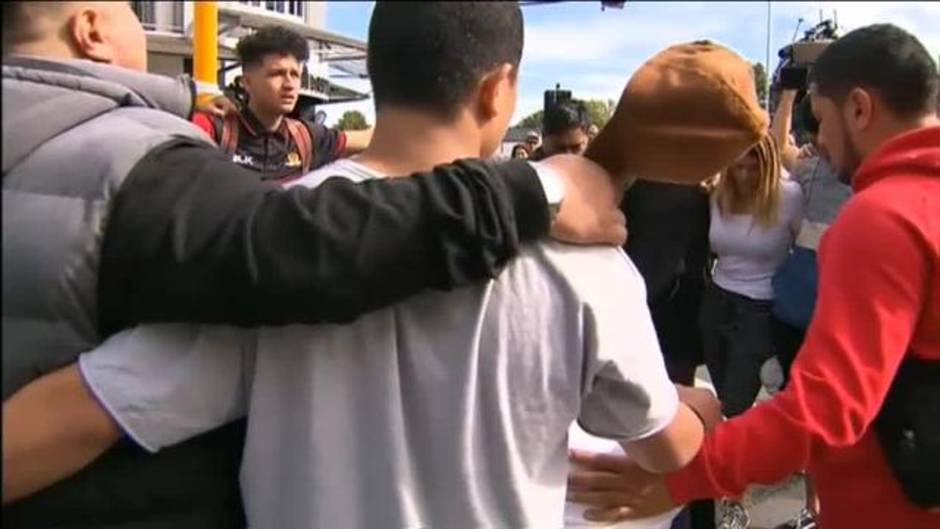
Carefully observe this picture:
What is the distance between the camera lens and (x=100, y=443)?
1160 mm

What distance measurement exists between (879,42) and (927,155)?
302 millimetres

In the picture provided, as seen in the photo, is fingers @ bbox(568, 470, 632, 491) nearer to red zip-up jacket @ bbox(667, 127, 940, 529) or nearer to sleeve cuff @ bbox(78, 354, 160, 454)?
red zip-up jacket @ bbox(667, 127, 940, 529)

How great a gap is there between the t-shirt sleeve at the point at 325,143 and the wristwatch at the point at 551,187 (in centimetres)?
297

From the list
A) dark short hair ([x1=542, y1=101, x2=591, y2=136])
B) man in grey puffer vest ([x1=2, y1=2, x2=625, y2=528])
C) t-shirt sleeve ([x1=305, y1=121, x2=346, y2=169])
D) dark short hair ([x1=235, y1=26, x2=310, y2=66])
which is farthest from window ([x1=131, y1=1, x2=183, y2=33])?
man in grey puffer vest ([x1=2, y1=2, x2=625, y2=528])

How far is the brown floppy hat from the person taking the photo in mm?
1231

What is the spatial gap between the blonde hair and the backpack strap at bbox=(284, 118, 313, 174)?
175cm

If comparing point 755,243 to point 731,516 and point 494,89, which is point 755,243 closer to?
point 731,516

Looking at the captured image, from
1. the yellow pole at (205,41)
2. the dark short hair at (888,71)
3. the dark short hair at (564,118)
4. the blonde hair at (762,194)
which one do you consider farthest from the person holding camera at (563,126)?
the dark short hair at (888,71)

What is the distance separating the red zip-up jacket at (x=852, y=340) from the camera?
1.58m

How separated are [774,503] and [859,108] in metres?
2.93

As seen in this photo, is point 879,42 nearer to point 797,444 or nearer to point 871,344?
point 871,344

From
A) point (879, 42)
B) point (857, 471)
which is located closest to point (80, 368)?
point (857, 471)

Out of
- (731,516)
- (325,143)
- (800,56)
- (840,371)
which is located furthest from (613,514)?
(325,143)

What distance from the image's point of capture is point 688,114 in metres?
1.24
